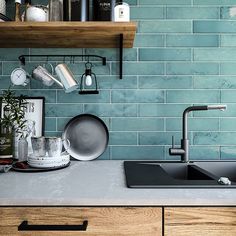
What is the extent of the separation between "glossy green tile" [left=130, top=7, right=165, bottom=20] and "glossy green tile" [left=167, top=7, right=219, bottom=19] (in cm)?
5

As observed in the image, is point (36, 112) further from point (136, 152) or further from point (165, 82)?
point (165, 82)

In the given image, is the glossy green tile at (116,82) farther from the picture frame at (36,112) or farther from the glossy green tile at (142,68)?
the picture frame at (36,112)

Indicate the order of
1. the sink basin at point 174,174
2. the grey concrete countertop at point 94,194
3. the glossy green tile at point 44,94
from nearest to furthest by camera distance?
the grey concrete countertop at point 94,194
the sink basin at point 174,174
the glossy green tile at point 44,94

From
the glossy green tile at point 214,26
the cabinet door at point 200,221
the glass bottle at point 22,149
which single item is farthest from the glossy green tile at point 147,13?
the cabinet door at point 200,221

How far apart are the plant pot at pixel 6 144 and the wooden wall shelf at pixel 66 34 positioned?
51cm

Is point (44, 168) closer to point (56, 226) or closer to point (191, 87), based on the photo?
point (56, 226)

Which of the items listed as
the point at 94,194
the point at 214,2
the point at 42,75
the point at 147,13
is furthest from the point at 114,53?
the point at 94,194

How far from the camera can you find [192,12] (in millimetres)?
1682

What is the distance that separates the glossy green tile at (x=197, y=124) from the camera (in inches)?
66.1

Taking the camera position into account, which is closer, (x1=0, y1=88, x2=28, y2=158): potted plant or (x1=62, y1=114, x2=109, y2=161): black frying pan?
(x1=0, y1=88, x2=28, y2=158): potted plant

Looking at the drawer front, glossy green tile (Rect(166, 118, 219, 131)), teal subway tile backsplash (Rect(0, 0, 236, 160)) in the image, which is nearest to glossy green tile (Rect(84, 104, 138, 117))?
teal subway tile backsplash (Rect(0, 0, 236, 160))

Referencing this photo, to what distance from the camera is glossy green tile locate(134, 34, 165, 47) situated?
168 cm

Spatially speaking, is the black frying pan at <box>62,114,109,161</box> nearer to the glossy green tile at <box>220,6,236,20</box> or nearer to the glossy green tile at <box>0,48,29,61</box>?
the glossy green tile at <box>0,48,29,61</box>

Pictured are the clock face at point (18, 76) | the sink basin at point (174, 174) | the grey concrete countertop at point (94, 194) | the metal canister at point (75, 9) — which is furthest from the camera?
the clock face at point (18, 76)
